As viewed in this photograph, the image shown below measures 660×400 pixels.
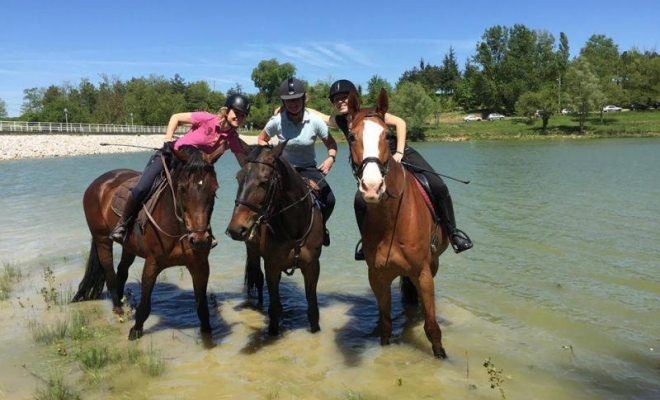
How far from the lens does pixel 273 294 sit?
6.33m

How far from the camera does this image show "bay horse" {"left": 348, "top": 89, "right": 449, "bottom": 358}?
452 cm

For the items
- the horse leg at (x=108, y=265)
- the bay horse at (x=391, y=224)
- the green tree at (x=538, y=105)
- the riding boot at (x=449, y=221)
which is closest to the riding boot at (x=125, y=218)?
the horse leg at (x=108, y=265)

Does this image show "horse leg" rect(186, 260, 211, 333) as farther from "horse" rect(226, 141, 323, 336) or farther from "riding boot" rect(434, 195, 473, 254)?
"riding boot" rect(434, 195, 473, 254)

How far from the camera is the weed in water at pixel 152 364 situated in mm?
5371

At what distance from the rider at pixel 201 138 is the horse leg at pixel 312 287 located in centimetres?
128

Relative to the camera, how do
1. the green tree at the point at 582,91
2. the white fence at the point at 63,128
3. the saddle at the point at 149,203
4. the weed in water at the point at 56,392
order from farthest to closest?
the green tree at the point at 582,91 → the white fence at the point at 63,128 → the saddle at the point at 149,203 → the weed in water at the point at 56,392

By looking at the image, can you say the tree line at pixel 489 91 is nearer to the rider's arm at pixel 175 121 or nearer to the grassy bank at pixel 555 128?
the grassy bank at pixel 555 128

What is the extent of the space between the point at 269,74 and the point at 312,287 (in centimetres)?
14160

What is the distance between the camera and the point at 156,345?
6.33m

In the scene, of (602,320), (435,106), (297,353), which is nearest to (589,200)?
(602,320)

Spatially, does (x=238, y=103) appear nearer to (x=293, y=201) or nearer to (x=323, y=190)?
(x=293, y=201)

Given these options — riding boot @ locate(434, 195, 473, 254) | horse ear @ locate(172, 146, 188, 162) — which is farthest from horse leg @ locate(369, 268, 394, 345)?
horse ear @ locate(172, 146, 188, 162)

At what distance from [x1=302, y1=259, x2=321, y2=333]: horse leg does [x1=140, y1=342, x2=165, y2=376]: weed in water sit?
197 cm

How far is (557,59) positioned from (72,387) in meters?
122
